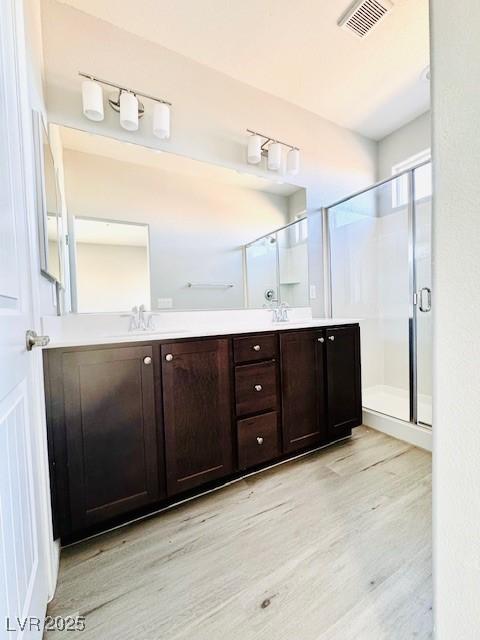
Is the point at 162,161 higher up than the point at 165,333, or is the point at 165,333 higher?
the point at 162,161

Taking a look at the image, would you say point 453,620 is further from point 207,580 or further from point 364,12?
point 364,12

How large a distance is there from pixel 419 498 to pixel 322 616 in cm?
87

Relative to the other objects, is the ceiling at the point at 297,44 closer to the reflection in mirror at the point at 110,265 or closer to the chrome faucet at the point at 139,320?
the reflection in mirror at the point at 110,265

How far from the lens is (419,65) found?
6.83 ft

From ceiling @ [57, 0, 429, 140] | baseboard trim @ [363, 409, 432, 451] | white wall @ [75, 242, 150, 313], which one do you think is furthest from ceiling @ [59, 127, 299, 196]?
baseboard trim @ [363, 409, 432, 451]

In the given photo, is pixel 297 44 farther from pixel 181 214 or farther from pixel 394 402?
pixel 394 402

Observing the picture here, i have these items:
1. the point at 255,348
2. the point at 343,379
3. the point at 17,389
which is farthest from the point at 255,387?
the point at 17,389

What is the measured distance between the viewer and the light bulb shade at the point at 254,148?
2.14 metres

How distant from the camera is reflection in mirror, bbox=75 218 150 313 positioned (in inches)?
64.7

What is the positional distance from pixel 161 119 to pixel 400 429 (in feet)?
8.95

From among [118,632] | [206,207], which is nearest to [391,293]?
[206,207]

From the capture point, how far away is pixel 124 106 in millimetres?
1646

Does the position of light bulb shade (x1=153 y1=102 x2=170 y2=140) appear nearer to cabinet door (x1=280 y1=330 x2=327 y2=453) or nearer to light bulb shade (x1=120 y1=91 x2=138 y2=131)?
light bulb shade (x1=120 y1=91 x2=138 y2=131)

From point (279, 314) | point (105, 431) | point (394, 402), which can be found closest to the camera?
point (105, 431)
